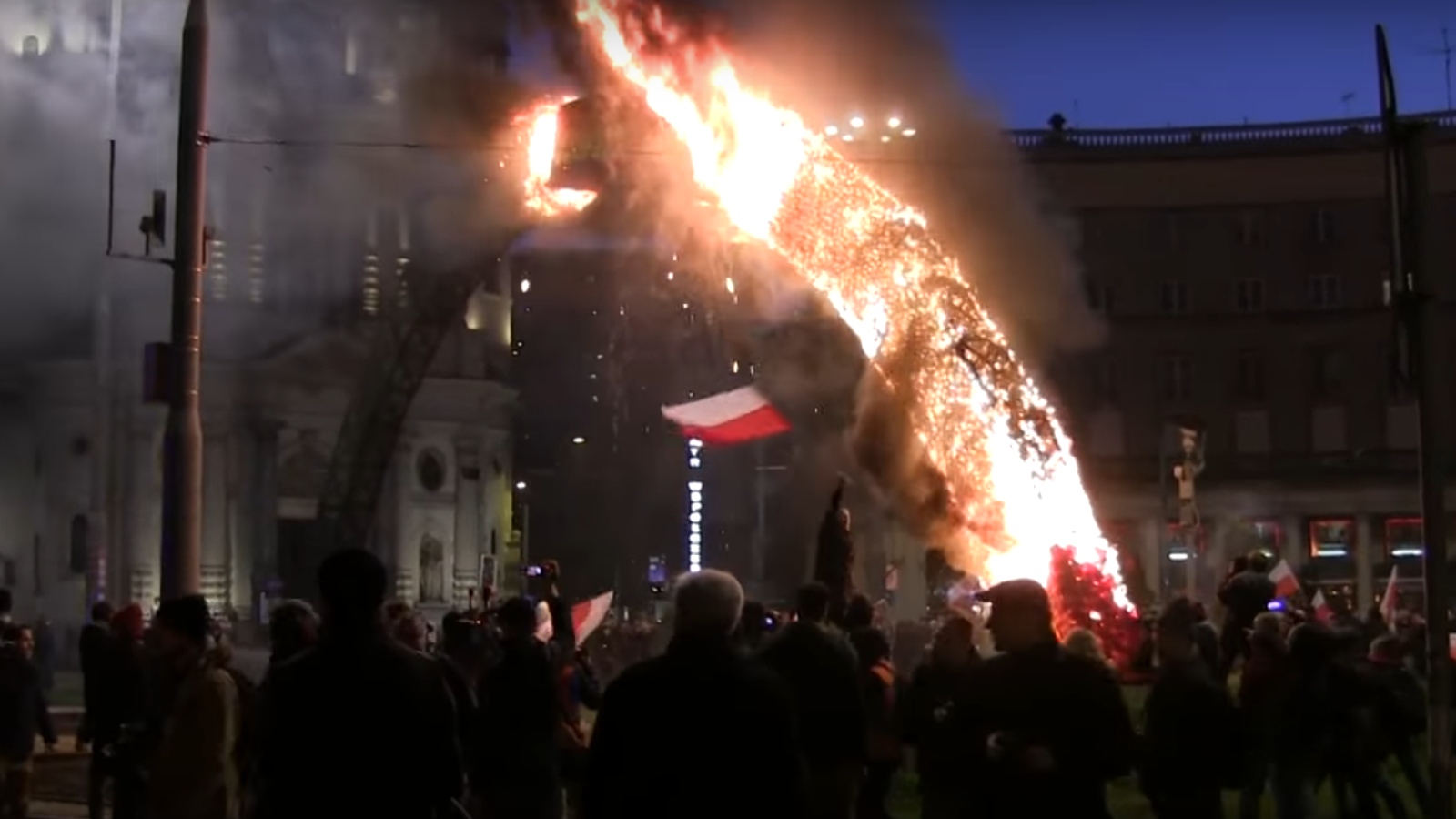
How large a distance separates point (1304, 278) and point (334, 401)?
105 feet

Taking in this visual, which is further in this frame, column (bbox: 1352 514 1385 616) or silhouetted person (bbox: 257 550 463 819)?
column (bbox: 1352 514 1385 616)

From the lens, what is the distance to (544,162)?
107 feet

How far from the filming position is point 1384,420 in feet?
207

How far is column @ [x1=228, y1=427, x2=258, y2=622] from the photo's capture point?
59031mm

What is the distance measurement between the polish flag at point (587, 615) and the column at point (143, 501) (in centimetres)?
3476

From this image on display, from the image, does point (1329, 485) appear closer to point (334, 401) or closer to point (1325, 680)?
point (334, 401)

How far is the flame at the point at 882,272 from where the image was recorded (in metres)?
25.5

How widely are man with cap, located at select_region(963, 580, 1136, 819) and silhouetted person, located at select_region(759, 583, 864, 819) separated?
277 cm

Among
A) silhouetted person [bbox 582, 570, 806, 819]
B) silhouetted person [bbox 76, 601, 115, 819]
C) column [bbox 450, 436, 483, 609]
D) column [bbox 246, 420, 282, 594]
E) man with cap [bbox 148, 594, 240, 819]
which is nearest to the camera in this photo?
silhouetted person [bbox 582, 570, 806, 819]

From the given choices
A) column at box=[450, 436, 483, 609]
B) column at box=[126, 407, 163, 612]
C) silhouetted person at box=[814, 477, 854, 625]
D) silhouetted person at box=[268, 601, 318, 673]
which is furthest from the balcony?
silhouetted person at box=[268, 601, 318, 673]

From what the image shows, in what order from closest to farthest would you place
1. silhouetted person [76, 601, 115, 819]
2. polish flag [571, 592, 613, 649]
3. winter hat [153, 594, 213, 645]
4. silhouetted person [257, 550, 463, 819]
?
silhouetted person [257, 550, 463, 819] < winter hat [153, 594, 213, 645] < silhouetted person [76, 601, 115, 819] < polish flag [571, 592, 613, 649]

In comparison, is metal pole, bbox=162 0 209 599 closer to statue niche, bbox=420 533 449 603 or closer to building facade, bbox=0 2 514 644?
building facade, bbox=0 2 514 644

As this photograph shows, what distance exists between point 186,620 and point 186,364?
6925 millimetres

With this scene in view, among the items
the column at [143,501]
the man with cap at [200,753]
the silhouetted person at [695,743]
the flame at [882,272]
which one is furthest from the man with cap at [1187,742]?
the column at [143,501]
